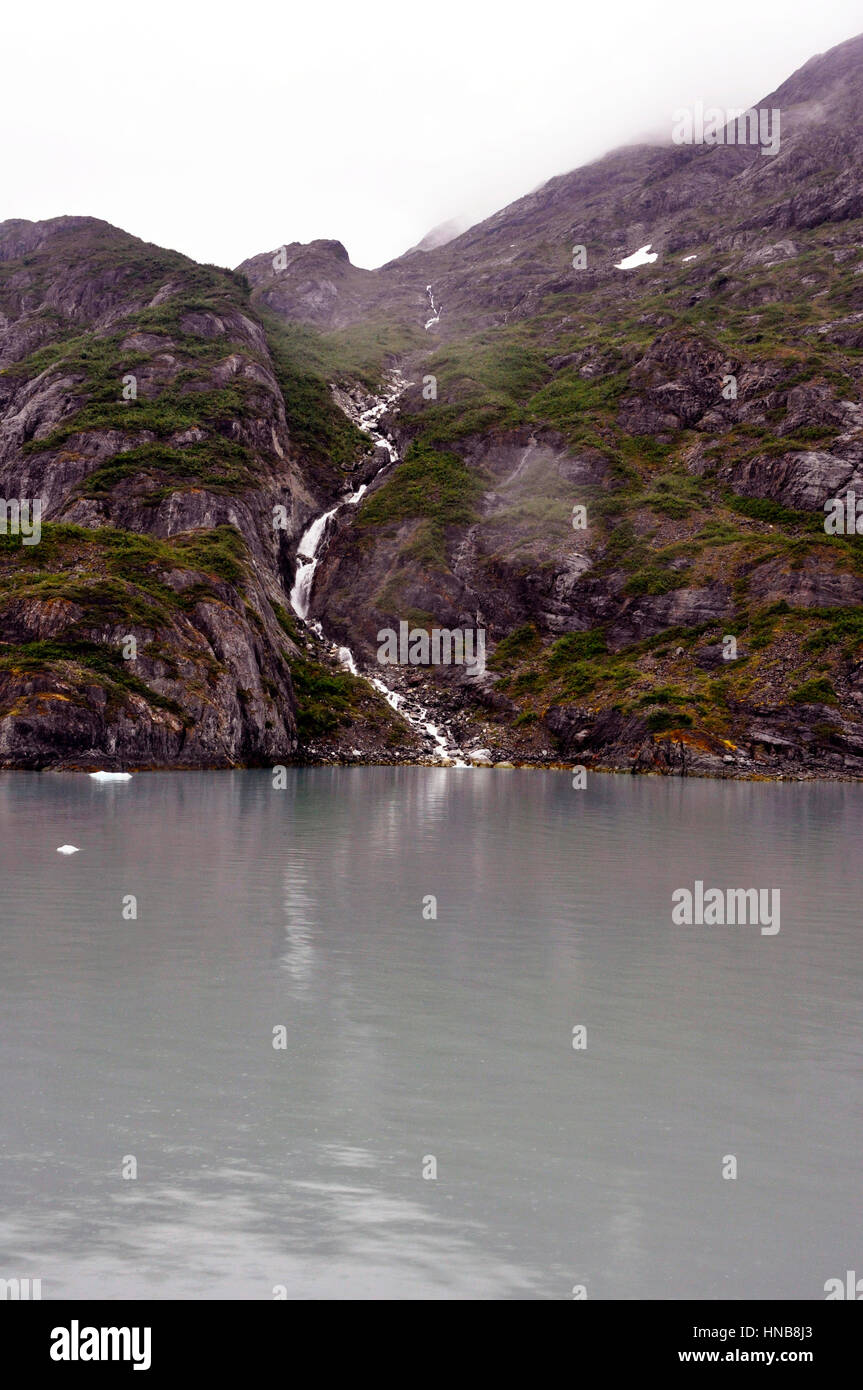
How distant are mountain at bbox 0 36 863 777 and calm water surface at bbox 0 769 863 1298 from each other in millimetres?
53976

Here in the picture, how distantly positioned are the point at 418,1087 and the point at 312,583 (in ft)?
409

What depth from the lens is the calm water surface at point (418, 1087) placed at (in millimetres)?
8656

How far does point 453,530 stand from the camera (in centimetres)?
13675

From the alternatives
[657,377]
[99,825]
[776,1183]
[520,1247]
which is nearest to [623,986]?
[776,1183]

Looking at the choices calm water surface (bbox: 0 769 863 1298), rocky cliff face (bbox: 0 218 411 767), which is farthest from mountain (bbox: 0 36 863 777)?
calm water surface (bbox: 0 769 863 1298)

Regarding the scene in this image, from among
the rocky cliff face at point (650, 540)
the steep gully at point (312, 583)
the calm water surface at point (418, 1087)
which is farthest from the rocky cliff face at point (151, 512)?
the calm water surface at point (418, 1087)

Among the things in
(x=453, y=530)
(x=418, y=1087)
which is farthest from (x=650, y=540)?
(x=418, y=1087)

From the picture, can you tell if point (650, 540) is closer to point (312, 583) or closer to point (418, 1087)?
point (312, 583)

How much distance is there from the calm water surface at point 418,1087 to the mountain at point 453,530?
5398 centimetres

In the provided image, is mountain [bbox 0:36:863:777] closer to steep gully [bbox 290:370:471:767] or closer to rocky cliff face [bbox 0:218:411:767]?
rocky cliff face [bbox 0:218:411:767]

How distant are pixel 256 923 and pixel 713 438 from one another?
→ 5329 inches

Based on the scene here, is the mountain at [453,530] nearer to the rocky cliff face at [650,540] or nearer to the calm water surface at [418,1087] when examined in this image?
the rocky cliff face at [650,540]

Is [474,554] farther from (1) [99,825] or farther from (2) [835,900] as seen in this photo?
(2) [835,900]

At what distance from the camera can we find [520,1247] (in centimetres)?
880
